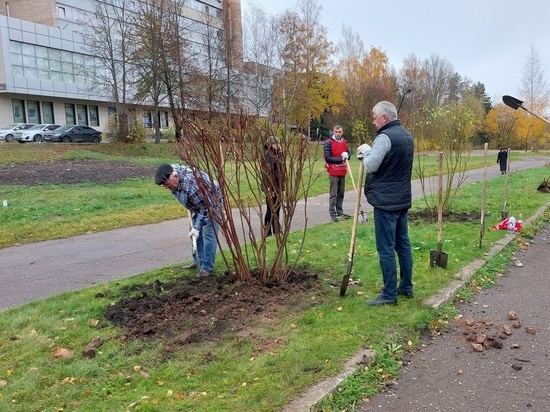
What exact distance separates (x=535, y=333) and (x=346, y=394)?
6.54 feet

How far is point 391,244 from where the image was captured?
4.37m

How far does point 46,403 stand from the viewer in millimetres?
3004

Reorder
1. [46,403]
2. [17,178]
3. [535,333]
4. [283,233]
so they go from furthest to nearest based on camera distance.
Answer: [17,178] < [283,233] < [535,333] < [46,403]

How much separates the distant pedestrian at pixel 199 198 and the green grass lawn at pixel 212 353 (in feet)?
1.94

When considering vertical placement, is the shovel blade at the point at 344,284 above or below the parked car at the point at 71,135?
below

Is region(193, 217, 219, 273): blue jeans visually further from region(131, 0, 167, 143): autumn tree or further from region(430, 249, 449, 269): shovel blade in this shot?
region(131, 0, 167, 143): autumn tree

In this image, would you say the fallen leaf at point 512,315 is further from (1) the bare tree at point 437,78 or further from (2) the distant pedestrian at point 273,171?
(1) the bare tree at point 437,78

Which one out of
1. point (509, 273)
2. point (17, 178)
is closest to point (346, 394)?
point (509, 273)

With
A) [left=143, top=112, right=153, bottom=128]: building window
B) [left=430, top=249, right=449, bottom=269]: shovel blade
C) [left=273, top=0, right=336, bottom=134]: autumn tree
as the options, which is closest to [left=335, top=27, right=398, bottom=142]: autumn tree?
[left=273, top=0, right=336, bottom=134]: autumn tree

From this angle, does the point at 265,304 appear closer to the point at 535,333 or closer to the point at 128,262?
the point at 535,333

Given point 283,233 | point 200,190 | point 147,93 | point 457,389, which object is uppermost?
point 147,93

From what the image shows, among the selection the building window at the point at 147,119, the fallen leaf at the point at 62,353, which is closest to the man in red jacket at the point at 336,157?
the fallen leaf at the point at 62,353

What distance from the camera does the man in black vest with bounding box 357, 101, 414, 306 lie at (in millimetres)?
4207

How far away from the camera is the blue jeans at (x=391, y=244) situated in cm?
434
